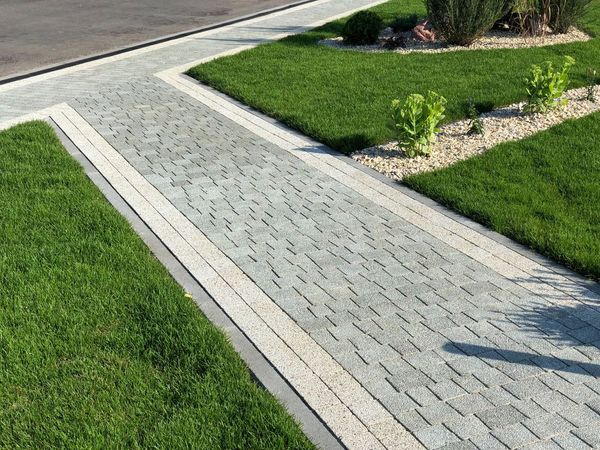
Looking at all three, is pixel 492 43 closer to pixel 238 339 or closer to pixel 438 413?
pixel 238 339

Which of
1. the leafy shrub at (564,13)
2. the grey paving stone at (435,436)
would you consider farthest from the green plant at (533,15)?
the grey paving stone at (435,436)

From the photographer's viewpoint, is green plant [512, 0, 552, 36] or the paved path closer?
the paved path

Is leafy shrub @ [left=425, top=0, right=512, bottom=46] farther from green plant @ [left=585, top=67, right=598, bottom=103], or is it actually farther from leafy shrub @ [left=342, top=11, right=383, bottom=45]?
green plant @ [left=585, top=67, right=598, bottom=103]

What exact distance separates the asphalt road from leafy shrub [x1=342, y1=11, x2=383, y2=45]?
5.45m

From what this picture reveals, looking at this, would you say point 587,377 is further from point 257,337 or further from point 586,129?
point 586,129

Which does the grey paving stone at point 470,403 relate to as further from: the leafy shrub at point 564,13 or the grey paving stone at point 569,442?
the leafy shrub at point 564,13

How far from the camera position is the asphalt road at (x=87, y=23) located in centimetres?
1648

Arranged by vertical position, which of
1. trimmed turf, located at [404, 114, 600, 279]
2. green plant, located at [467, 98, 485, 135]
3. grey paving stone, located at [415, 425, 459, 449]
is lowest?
grey paving stone, located at [415, 425, 459, 449]

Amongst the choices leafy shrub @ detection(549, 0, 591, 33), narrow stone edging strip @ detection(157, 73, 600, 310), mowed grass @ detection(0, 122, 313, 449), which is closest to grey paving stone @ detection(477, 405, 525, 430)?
mowed grass @ detection(0, 122, 313, 449)

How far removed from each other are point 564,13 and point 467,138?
7212 millimetres

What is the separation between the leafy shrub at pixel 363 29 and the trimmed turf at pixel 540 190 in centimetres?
672

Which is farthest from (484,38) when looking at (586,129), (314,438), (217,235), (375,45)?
(314,438)

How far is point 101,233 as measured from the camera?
7055mm

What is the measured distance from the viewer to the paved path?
14.9 ft
